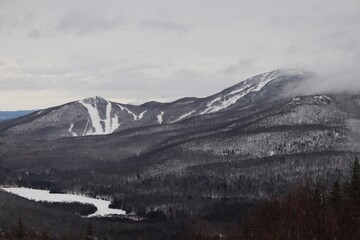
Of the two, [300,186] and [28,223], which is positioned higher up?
[300,186]

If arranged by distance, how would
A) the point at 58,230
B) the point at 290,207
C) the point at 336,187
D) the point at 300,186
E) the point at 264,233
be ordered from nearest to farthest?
the point at 300,186 < the point at 290,207 < the point at 264,233 < the point at 336,187 < the point at 58,230

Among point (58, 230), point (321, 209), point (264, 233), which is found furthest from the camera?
point (58, 230)

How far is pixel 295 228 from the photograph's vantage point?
19.7 meters

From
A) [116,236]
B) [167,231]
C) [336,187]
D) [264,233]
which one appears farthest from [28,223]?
[264,233]

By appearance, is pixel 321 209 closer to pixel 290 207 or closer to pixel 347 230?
pixel 347 230

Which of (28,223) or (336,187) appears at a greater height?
(336,187)

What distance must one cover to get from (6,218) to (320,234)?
645 ft

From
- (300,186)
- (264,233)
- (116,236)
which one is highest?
(300,186)

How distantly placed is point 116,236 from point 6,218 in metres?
42.3

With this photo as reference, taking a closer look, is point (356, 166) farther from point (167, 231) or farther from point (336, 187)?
point (167, 231)

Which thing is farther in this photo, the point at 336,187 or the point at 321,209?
the point at 336,187

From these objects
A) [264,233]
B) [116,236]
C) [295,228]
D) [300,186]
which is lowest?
[116,236]

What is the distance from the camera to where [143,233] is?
19738 centimetres

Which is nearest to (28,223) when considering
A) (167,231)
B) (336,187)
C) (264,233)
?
(167,231)
